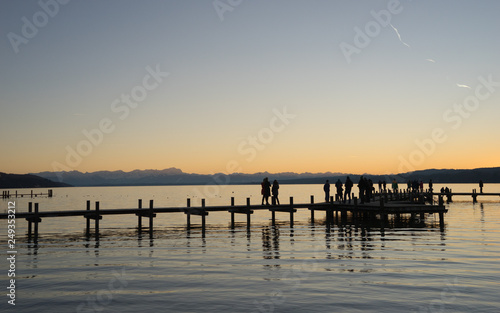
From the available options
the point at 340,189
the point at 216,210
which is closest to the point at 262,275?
the point at 216,210

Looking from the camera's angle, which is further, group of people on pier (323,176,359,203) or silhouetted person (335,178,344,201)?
silhouetted person (335,178,344,201)

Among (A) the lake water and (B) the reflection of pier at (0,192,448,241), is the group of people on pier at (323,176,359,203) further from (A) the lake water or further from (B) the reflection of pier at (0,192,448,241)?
(A) the lake water

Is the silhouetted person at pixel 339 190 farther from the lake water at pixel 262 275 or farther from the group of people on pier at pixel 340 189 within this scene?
the lake water at pixel 262 275

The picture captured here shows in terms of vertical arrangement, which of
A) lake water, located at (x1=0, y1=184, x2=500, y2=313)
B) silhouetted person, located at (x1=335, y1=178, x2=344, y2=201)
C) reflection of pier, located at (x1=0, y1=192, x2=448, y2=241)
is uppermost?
silhouetted person, located at (x1=335, y1=178, x2=344, y2=201)

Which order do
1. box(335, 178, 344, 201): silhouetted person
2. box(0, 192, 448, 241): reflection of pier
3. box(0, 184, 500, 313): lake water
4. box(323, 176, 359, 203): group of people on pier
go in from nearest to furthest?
box(0, 184, 500, 313): lake water < box(0, 192, 448, 241): reflection of pier < box(323, 176, 359, 203): group of people on pier < box(335, 178, 344, 201): silhouetted person

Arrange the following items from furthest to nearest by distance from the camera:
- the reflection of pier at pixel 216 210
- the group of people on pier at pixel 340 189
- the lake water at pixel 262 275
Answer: the group of people on pier at pixel 340 189 < the reflection of pier at pixel 216 210 < the lake water at pixel 262 275

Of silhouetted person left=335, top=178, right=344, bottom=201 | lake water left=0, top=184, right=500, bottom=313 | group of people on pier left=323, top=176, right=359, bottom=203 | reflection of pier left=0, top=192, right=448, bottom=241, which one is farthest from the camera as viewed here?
silhouetted person left=335, top=178, right=344, bottom=201

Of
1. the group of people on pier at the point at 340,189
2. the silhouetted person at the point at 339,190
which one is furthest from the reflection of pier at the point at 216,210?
the silhouetted person at the point at 339,190

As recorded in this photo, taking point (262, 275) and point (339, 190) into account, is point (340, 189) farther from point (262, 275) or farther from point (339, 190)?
point (262, 275)

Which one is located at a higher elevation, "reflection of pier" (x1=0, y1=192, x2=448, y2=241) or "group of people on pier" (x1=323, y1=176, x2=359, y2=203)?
"group of people on pier" (x1=323, y1=176, x2=359, y2=203)

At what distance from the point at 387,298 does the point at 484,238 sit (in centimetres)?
1676

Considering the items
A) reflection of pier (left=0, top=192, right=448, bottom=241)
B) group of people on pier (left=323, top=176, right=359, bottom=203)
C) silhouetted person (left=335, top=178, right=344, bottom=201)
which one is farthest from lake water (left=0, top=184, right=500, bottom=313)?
silhouetted person (left=335, top=178, right=344, bottom=201)

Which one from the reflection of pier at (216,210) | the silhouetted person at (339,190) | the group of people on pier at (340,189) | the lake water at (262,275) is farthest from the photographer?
the silhouetted person at (339,190)

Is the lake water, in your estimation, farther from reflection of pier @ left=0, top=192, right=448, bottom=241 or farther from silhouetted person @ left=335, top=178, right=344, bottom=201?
silhouetted person @ left=335, top=178, right=344, bottom=201
